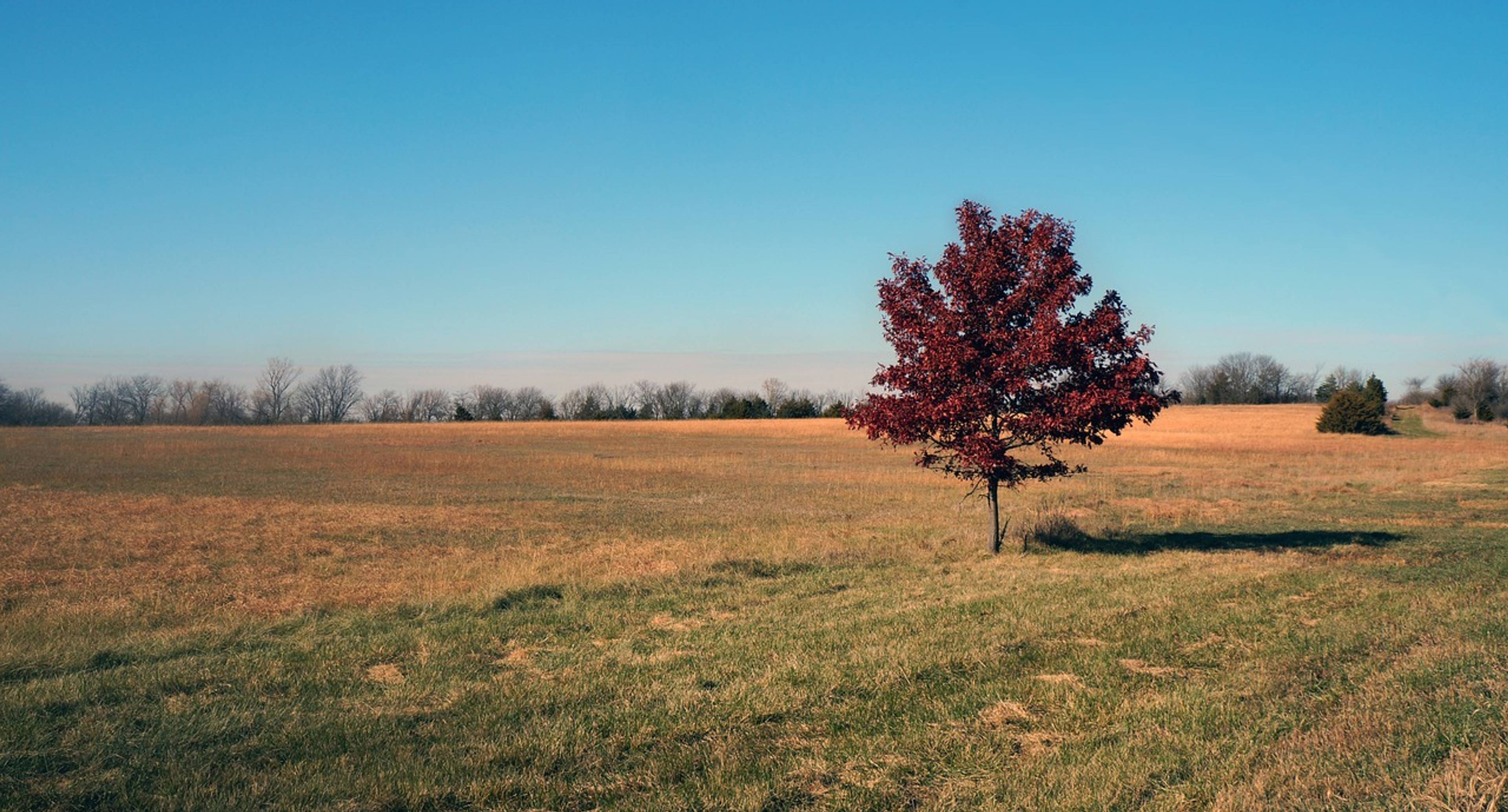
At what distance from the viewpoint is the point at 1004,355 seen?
15555 millimetres

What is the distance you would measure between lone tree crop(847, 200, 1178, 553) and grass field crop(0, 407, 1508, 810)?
2185mm

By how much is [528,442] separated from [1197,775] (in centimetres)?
7440

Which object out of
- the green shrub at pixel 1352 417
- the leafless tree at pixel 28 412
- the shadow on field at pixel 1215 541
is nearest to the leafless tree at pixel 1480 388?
the green shrub at pixel 1352 417

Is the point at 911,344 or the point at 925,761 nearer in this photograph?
the point at 925,761

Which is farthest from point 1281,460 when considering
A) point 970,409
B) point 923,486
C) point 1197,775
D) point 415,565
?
point 1197,775

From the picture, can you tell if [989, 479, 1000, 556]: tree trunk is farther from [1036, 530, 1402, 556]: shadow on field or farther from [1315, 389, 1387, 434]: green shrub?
[1315, 389, 1387, 434]: green shrub

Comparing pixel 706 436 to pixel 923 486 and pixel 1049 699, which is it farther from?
pixel 1049 699

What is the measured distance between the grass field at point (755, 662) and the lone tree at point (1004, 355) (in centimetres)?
218

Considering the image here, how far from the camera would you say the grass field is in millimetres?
5418

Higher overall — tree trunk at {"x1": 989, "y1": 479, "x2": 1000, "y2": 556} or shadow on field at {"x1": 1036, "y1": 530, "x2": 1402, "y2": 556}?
tree trunk at {"x1": 989, "y1": 479, "x2": 1000, "y2": 556}

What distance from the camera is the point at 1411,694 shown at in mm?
6641

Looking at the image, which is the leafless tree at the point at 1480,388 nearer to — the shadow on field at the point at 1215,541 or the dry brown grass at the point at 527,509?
the dry brown grass at the point at 527,509

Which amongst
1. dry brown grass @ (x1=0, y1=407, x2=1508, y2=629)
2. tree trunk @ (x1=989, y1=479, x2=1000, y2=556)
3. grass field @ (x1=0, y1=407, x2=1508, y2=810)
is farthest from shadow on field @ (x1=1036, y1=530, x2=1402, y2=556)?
tree trunk @ (x1=989, y1=479, x2=1000, y2=556)

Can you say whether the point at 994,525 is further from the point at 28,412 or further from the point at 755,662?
the point at 28,412
